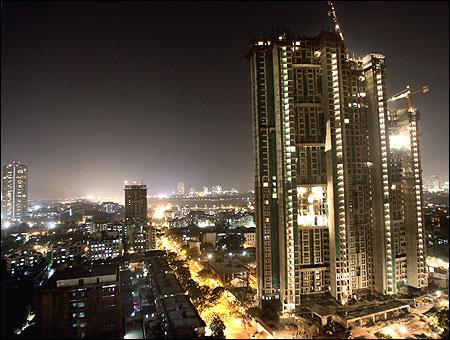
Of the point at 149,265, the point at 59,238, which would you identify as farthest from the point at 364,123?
the point at 59,238

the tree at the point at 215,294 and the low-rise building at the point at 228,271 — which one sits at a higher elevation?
the tree at the point at 215,294

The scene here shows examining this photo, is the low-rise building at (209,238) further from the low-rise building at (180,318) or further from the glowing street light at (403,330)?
the glowing street light at (403,330)

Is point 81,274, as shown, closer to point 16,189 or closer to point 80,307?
point 80,307

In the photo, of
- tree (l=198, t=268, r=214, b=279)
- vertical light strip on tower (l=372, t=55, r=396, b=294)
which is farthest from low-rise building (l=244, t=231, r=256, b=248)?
vertical light strip on tower (l=372, t=55, r=396, b=294)

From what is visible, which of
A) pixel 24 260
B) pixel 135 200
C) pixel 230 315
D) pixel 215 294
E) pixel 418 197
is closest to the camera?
pixel 230 315

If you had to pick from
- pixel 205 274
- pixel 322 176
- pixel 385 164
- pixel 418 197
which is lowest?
pixel 205 274

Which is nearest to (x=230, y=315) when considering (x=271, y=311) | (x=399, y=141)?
(x=271, y=311)

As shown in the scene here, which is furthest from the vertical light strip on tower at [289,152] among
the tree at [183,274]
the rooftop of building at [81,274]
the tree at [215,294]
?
the rooftop of building at [81,274]
